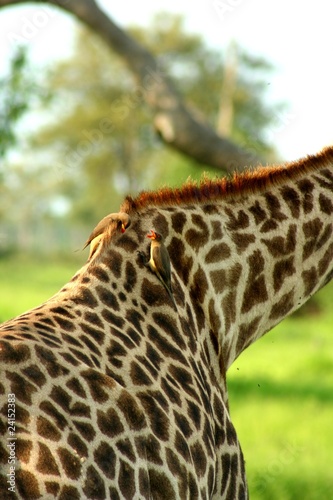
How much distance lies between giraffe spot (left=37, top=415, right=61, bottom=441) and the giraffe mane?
1.27 m

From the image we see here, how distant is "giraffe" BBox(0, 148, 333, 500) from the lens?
3.35 metres

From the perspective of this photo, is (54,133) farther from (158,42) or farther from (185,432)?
(185,432)

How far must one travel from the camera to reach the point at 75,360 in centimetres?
359

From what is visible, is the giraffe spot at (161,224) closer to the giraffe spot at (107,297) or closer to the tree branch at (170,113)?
the giraffe spot at (107,297)

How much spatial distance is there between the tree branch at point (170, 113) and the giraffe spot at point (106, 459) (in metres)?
10.6

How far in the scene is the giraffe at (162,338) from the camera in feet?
11.0

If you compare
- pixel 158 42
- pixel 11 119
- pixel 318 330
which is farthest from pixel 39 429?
pixel 158 42

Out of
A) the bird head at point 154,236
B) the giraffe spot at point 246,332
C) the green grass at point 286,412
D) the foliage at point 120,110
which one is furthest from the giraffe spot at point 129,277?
the foliage at point 120,110

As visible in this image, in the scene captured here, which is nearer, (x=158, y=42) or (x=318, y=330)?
(x=318, y=330)

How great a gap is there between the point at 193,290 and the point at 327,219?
2.89 ft

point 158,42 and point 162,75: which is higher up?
point 158,42

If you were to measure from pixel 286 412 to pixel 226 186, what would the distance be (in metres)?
7.53

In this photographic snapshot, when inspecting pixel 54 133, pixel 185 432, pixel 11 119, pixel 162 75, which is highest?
pixel 54 133

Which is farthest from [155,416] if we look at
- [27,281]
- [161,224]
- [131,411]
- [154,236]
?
[27,281]
